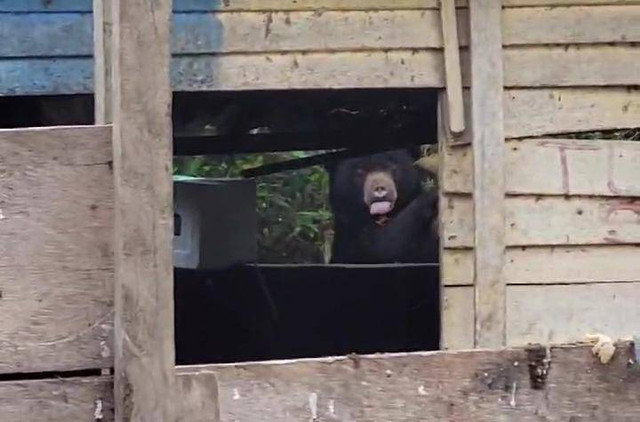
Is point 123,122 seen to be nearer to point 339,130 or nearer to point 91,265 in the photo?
point 91,265

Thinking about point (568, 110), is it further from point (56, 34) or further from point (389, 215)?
point (389, 215)

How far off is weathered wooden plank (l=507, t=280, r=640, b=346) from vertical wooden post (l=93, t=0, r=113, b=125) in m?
1.47

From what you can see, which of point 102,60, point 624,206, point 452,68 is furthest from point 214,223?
point 102,60

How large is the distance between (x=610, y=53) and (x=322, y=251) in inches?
223

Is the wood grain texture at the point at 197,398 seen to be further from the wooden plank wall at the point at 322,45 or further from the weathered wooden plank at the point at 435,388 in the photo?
the wooden plank wall at the point at 322,45

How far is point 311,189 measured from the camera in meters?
10.5

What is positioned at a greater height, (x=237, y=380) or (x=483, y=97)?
(x=483, y=97)

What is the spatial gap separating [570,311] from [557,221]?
31 centimetres

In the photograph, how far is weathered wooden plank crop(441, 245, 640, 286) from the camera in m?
4.33

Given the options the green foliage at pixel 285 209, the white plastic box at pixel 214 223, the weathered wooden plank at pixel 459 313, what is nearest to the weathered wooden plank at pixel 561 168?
the weathered wooden plank at pixel 459 313

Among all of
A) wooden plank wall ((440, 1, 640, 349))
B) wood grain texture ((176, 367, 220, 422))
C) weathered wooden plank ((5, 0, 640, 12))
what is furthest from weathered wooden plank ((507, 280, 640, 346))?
wood grain texture ((176, 367, 220, 422))

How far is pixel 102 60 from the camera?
3836 millimetres

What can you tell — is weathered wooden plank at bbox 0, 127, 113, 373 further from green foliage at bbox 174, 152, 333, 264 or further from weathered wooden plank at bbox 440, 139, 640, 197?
green foliage at bbox 174, 152, 333, 264

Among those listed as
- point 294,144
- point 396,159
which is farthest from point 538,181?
point 396,159
